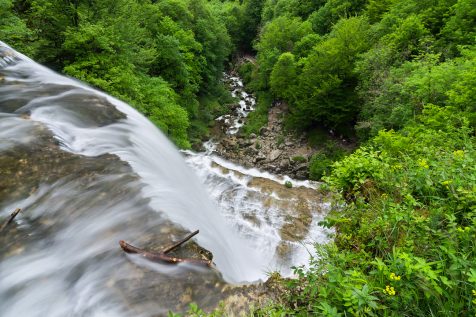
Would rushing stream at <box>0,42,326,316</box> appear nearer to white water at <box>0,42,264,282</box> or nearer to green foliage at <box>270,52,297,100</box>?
white water at <box>0,42,264,282</box>

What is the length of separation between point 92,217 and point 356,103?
65.6 feet

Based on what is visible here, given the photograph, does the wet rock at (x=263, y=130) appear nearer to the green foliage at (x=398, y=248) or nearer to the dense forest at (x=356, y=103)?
the dense forest at (x=356, y=103)

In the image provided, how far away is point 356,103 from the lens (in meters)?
20.8

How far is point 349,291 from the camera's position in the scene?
259 cm

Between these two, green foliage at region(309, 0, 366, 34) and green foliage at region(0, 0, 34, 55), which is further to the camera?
green foliage at region(309, 0, 366, 34)

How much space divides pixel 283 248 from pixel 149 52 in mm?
14294

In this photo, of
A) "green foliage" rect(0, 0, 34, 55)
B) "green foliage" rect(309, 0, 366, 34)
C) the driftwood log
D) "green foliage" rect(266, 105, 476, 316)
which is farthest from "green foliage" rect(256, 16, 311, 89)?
the driftwood log

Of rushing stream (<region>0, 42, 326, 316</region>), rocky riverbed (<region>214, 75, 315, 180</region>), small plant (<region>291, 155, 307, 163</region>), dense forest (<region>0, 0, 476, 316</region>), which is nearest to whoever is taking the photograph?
dense forest (<region>0, 0, 476, 316</region>)

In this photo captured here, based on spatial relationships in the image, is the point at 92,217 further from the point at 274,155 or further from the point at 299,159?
the point at 274,155

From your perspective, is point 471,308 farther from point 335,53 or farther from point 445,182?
point 335,53

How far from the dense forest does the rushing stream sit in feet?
3.25

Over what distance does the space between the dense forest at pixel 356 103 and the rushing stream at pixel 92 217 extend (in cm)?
99

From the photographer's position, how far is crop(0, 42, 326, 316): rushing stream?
343 centimetres

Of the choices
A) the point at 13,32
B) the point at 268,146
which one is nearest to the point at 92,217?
the point at 13,32
